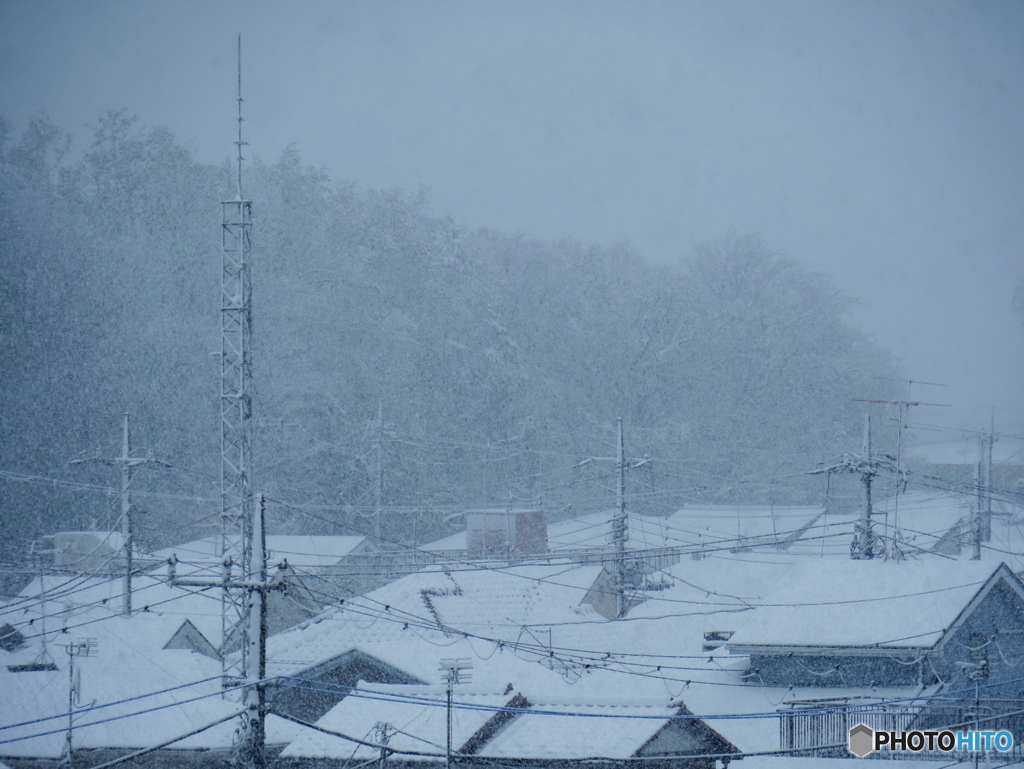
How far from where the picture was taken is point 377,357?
28.7m

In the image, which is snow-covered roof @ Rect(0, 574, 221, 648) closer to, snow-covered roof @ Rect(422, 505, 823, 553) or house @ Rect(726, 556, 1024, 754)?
snow-covered roof @ Rect(422, 505, 823, 553)

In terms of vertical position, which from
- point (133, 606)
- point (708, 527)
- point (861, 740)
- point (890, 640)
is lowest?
point (708, 527)

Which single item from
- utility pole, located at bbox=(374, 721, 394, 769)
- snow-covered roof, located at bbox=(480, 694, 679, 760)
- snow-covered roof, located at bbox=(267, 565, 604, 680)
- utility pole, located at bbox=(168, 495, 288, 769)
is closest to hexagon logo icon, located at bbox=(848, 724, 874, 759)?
snow-covered roof, located at bbox=(480, 694, 679, 760)

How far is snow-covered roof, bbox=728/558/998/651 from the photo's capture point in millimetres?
9508

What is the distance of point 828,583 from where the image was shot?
10508 mm

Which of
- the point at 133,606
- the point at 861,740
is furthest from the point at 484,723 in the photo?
the point at 133,606

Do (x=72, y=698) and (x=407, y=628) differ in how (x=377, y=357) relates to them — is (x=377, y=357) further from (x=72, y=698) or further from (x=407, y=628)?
(x=72, y=698)

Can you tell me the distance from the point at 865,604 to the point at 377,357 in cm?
2048

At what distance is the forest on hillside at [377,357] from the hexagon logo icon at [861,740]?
1525 centimetres

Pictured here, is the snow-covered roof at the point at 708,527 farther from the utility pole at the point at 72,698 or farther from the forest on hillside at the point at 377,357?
the utility pole at the point at 72,698

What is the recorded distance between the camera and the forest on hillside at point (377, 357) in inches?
981

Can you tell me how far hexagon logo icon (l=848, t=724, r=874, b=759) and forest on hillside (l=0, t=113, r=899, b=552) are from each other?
50.0 feet

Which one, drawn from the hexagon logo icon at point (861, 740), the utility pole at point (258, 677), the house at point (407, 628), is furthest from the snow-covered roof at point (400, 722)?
Answer: the hexagon logo icon at point (861, 740)

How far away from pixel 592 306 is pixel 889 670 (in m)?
26.0
